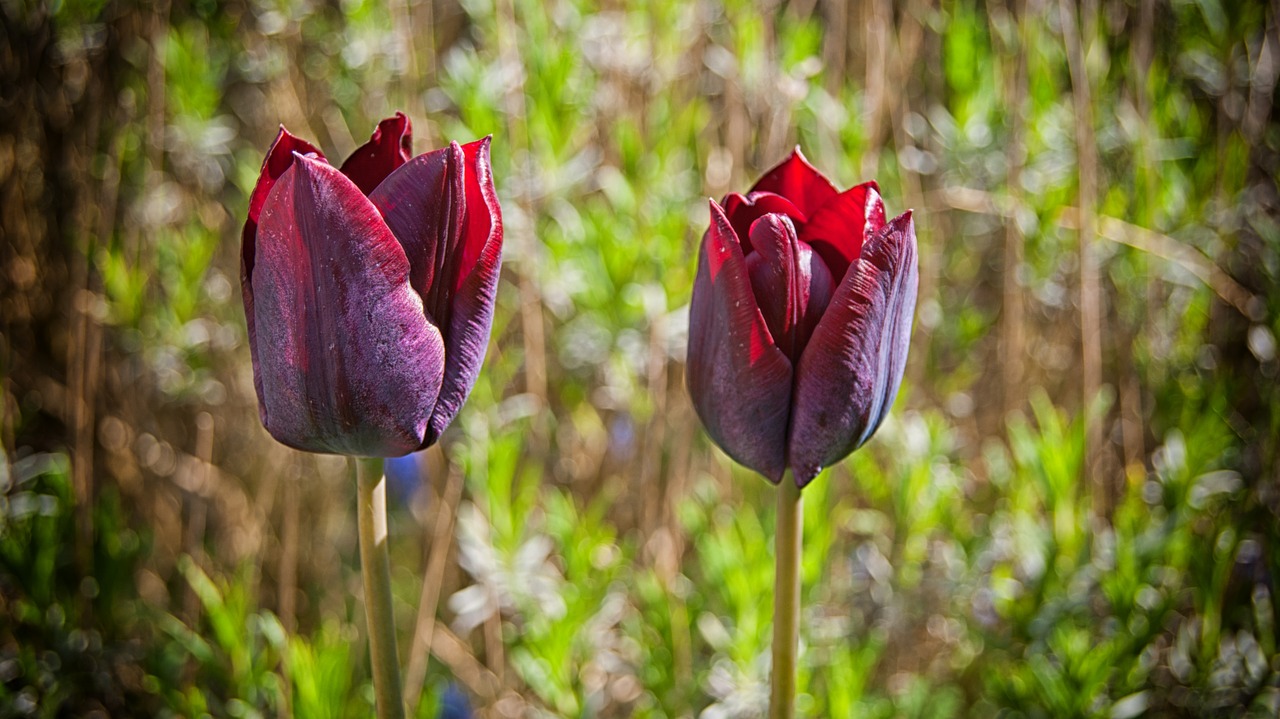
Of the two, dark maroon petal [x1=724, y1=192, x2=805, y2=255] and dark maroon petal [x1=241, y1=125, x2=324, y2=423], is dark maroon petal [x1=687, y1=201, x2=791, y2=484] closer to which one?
dark maroon petal [x1=724, y1=192, x2=805, y2=255]

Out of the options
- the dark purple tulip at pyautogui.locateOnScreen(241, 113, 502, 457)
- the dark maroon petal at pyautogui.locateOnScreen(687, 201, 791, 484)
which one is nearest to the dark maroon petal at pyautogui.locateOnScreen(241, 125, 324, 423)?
the dark purple tulip at pyautogui.locateOnScreen(241, 113, 502, 457)

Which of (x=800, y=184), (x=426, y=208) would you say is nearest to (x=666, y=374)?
(x=800, y=184)

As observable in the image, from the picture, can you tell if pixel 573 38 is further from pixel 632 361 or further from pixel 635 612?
pixel 635 612

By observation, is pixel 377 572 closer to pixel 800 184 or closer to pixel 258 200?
pixel 258 200

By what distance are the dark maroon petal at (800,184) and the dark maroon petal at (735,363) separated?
3.3 inches

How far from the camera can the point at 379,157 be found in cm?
51

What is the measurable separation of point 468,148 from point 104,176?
33.3 inches

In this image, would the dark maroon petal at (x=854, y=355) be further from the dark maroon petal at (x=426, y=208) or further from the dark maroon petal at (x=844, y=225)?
the dark maroon petal at (x=426, y=208)

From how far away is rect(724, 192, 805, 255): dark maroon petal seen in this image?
54 centimetres

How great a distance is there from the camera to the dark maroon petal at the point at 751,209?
0.54 metres

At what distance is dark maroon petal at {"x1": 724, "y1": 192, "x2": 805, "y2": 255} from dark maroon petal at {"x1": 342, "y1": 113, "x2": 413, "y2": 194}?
167 millimetres

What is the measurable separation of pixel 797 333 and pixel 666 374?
720mm

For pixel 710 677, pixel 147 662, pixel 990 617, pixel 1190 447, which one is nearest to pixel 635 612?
pixel 710 677

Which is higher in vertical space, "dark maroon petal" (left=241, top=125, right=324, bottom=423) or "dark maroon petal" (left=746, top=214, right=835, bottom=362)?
"dark maroon petal" (left=241, top=125, right=324, bottom=423)
